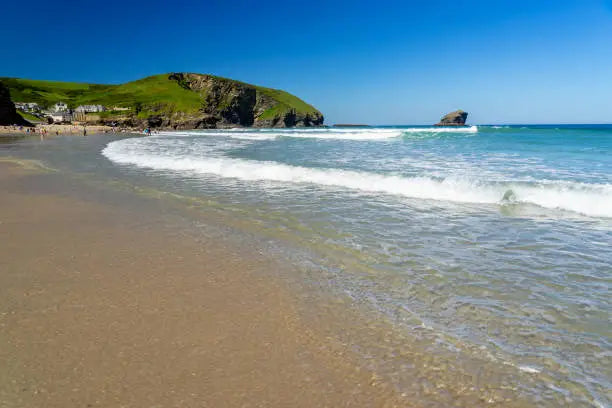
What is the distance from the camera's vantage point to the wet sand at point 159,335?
2719 millimetres

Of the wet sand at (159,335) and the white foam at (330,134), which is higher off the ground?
the white foam at (330,134)

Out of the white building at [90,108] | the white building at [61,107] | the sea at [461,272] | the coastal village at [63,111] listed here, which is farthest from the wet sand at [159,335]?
the white building at [61,107]

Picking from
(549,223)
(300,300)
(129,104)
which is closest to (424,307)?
(300,300)

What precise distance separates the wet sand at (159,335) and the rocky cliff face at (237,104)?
517 feet

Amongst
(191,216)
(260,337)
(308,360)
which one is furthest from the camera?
(191,216)

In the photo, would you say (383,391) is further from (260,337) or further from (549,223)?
(549,223)

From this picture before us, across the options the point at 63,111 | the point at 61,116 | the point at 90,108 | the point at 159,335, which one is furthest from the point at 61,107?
the point at 159,335

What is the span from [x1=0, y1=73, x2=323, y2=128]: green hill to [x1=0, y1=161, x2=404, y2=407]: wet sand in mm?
130630

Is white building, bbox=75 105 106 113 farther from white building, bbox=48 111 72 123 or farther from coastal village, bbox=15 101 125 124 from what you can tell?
white building, bbox=48 111 72 123

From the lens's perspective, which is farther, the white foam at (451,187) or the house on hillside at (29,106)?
the house on hillside at (29,106)

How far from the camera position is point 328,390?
279 centimetres

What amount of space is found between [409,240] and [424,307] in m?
2.67

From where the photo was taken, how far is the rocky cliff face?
165875mm

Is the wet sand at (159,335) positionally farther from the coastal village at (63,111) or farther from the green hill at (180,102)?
the coastal village at (63,111)
